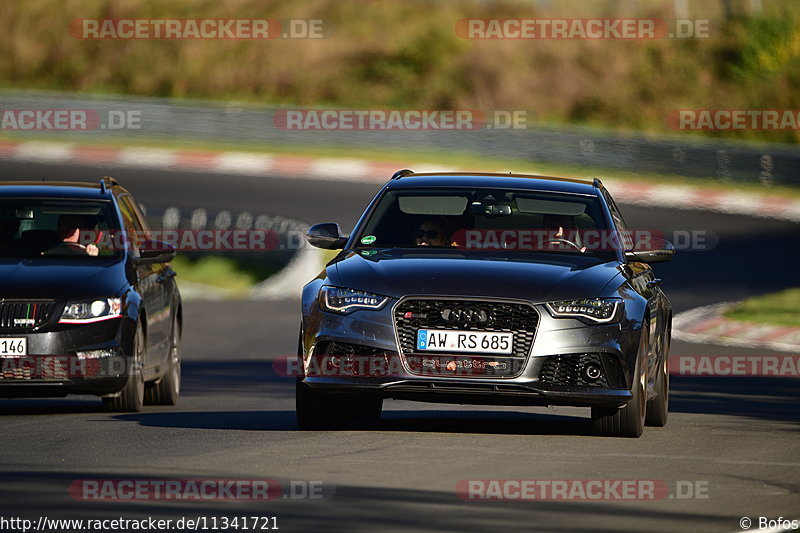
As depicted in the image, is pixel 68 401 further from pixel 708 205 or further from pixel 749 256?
pixel 708 205

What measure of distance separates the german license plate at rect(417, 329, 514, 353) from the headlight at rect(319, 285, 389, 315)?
14.9 inches

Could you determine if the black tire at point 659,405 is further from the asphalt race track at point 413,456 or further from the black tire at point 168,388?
the black tire at point 168,388

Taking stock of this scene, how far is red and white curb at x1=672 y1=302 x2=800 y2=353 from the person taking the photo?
795 inches

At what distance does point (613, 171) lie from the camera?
36250 millimetres

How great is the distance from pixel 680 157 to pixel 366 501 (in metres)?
28.6

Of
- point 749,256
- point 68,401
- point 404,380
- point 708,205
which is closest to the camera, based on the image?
point 404,380

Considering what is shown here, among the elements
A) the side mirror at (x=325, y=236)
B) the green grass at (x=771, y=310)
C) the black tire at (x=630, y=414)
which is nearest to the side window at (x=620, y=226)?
the black tire at (x=630, y=414)

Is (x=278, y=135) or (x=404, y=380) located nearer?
(x=404, y=380)

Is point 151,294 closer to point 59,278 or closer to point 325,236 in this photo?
point 59,278

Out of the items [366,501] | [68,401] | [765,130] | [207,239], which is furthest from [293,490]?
[765,130]

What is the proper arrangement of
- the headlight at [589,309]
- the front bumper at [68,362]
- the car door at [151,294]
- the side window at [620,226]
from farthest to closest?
the car door at [151,294] → the front bumper at [68,362] → the side window at [620,226] → the headlight at [589,309]

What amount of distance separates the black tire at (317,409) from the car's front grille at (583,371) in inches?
52.1

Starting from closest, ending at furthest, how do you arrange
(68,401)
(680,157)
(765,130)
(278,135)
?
1. (68,401)
2. (680,157)
3. (278,135)
4. (765,130)

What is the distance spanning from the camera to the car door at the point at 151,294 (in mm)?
12703
